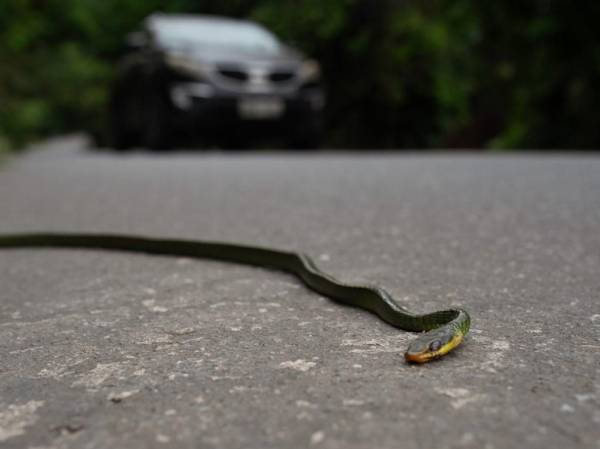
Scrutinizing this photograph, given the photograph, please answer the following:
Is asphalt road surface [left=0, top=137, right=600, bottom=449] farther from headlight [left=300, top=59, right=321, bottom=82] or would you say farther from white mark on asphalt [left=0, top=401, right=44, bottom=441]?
headlight [left=300, top=59, right=321, bottom=82]

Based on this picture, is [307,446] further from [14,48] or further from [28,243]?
[14,48]

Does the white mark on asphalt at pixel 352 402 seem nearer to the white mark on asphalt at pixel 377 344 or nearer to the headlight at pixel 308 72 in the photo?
the white mark on asphalt at pixel 377 344

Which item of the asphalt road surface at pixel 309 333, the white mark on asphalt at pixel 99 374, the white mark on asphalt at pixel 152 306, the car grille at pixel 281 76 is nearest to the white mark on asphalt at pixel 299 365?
the asphalt road surface at pixel 309 333

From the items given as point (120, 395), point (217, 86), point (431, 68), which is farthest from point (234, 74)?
point (120, 395)

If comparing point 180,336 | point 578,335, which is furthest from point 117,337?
point 578,335

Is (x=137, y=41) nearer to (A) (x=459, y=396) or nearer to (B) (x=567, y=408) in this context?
(A) (x=459, y=396)

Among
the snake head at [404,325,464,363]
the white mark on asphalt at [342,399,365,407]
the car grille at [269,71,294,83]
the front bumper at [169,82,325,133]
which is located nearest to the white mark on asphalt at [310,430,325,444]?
the white mark on asphalt at [342,399,365,407]
